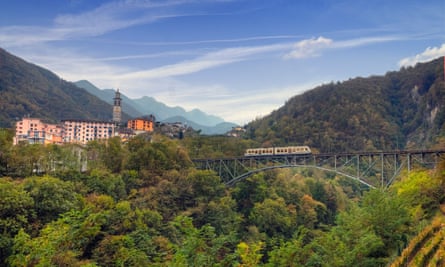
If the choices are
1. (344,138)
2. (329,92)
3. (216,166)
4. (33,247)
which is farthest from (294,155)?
(329,92)

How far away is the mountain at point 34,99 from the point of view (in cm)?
7162

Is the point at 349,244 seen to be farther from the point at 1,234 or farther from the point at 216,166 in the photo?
the point at 216,166

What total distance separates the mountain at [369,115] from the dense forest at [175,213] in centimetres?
2344

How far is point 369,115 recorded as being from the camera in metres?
64.9

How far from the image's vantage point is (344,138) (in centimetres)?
6053

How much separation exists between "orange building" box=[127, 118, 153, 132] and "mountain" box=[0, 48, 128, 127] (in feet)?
46.1

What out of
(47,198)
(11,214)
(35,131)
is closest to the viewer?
(11,214)

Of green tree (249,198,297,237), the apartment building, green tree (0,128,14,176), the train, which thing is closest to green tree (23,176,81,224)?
green tree (0,128,14,176)

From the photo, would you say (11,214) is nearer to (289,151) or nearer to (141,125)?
(289,151)

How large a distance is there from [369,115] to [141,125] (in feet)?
124

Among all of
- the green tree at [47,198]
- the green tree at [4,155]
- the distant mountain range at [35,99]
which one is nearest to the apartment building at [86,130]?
the distant mountain range at [35,99]

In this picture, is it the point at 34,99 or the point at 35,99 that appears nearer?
the point at 34,99

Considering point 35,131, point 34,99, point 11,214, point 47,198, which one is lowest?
point 11,214

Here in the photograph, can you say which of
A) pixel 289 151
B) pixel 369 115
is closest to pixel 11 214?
pixel 289 151
